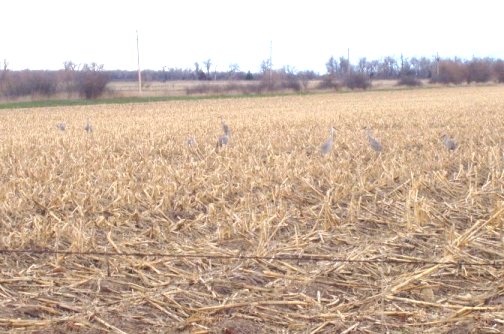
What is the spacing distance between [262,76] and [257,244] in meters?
64.5

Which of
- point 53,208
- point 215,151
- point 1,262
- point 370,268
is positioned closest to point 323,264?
point 370,268

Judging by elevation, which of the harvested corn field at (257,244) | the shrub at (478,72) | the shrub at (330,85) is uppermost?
the shrub at (478,72)

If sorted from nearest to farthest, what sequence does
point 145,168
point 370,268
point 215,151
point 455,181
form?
1. point 370,268
2. point 455,181
3. point 145,168
4. point 215,151

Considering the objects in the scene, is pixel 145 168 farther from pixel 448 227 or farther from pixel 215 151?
pixel 448 227

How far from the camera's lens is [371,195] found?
27.4 ft

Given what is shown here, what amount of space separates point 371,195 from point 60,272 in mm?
3894

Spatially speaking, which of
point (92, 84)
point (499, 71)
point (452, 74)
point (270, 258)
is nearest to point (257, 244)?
point (270, 258)

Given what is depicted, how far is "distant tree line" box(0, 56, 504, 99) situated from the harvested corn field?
39773mm

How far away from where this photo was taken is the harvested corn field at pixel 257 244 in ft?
16.4

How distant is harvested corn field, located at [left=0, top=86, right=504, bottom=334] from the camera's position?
4.99 metres

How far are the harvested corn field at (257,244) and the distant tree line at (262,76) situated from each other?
39773 mm

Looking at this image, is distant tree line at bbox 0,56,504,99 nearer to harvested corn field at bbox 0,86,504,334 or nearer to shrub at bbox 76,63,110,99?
shrub at bbox 76,63,110,99

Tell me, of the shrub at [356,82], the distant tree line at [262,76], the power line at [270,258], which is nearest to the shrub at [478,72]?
the distant tree line at [262,76]

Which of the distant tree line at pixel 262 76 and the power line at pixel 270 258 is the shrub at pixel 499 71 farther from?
the power line at pixel 270 258
